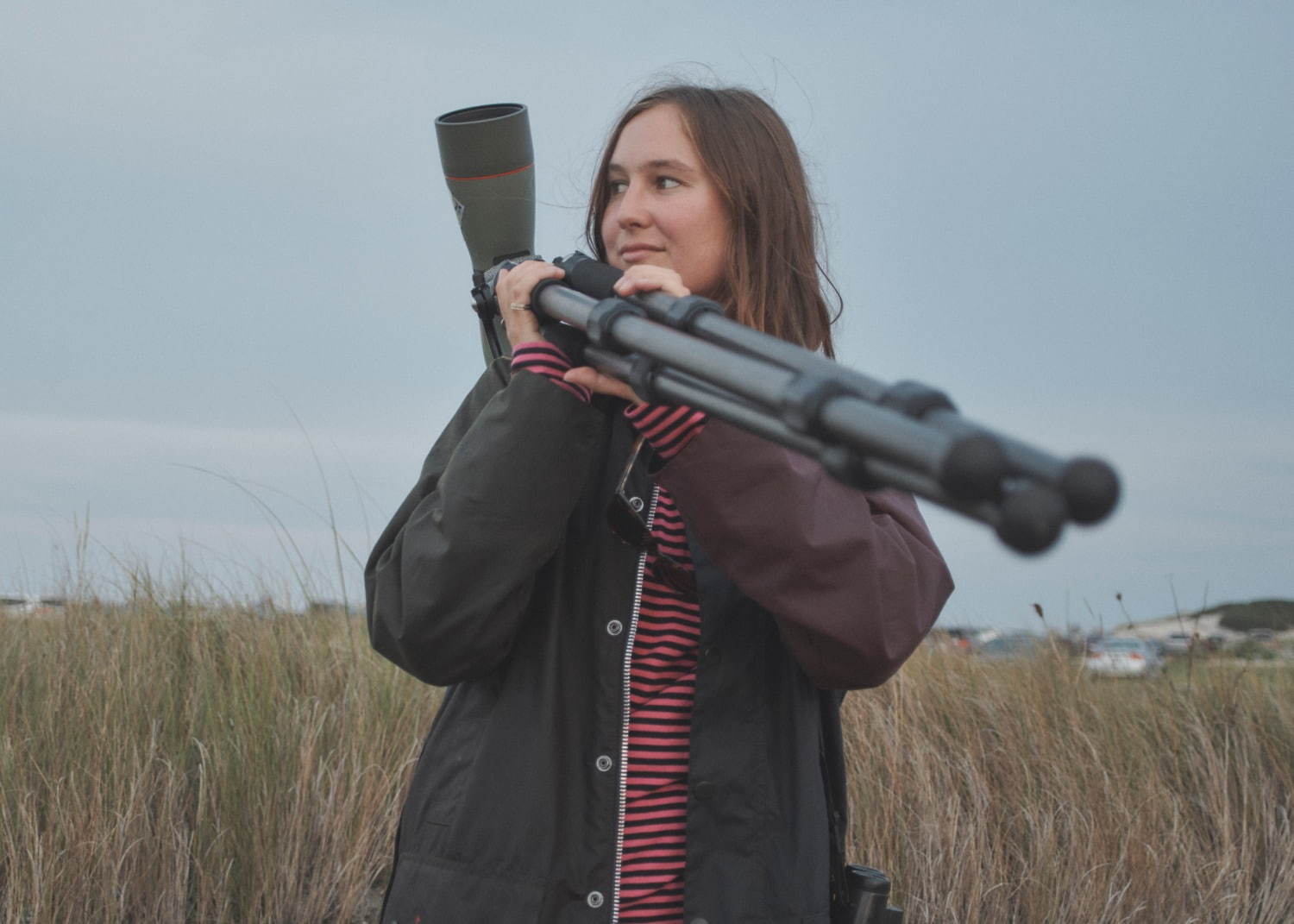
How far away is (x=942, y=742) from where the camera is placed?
17.4 feet

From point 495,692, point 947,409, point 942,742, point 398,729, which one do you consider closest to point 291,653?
point 398,729

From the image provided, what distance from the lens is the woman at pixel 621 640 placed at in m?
1.98

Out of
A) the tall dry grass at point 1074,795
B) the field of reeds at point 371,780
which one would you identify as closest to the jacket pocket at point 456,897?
the field of reeds at point 371,780

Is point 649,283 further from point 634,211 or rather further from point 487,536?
point 634,211

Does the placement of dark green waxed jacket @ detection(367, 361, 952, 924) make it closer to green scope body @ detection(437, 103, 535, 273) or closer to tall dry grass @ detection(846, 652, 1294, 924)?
green scope body @ detection(437, 103, 535, 273)

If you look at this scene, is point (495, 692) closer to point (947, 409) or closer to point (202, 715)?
point (947, 409)

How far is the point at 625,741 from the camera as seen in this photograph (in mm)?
2084

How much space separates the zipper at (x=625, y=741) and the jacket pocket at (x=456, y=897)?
126 millimetres

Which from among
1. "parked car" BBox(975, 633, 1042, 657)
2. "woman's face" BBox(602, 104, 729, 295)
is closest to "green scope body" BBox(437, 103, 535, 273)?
"woman's face" BBox(602, 104, 729, 295)

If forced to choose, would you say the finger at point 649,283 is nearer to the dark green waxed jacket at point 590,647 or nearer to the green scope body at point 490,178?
the dark green waxed jacket at point 590,647

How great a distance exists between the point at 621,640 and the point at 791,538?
38 cm

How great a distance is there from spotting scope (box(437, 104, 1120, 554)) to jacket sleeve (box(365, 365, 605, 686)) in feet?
0.51

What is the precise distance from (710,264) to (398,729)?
3.17 m

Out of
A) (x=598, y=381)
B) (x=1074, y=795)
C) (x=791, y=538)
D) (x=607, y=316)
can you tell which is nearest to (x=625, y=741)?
(x=791, y=538)
